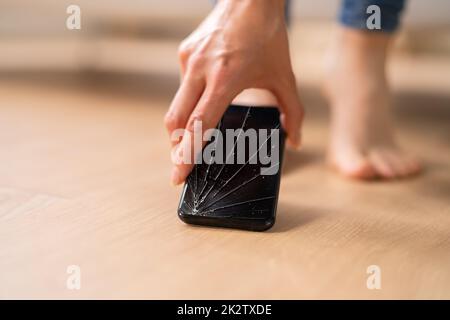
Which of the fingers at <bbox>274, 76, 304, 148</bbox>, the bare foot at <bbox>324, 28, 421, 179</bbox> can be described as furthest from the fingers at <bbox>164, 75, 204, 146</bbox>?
the bare foot at <bbox>324, 28, 421, 179</bbox>

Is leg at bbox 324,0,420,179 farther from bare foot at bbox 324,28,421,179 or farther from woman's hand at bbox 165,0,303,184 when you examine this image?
woman's hand at bbox 165,0,303,184

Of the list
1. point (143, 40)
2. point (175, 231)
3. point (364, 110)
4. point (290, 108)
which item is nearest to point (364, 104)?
point (364, 110)

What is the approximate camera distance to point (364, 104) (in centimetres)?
101

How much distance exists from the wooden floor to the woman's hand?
0.38 feet

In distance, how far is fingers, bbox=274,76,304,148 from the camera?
792mm

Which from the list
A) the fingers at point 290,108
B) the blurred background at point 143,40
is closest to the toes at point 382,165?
the fingers at point 290,108

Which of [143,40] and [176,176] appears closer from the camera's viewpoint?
[176,176]

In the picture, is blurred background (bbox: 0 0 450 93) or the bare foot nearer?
the bare foot

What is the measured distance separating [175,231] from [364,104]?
47 cm

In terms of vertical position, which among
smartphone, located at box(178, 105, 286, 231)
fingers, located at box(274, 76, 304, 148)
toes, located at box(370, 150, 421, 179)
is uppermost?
fingers, located at box(274, 76, 304, 148)

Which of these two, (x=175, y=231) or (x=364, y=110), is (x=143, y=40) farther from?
(x=175, y=231)

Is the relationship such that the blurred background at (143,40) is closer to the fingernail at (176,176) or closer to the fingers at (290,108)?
the fingers at (290,108)

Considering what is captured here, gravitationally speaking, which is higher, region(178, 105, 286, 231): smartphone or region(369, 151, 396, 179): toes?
region(178, 105, 286, 231): smartphone

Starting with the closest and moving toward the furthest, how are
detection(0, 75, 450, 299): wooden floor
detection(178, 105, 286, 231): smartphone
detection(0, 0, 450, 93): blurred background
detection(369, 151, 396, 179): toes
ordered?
detection(0, 75, 450, 299): wooden floor
detection(178, 105, 286, 231): smartphone
detection(369, 151, 396, 179): toes
detection(0, 0, 450, 93): blurred background
